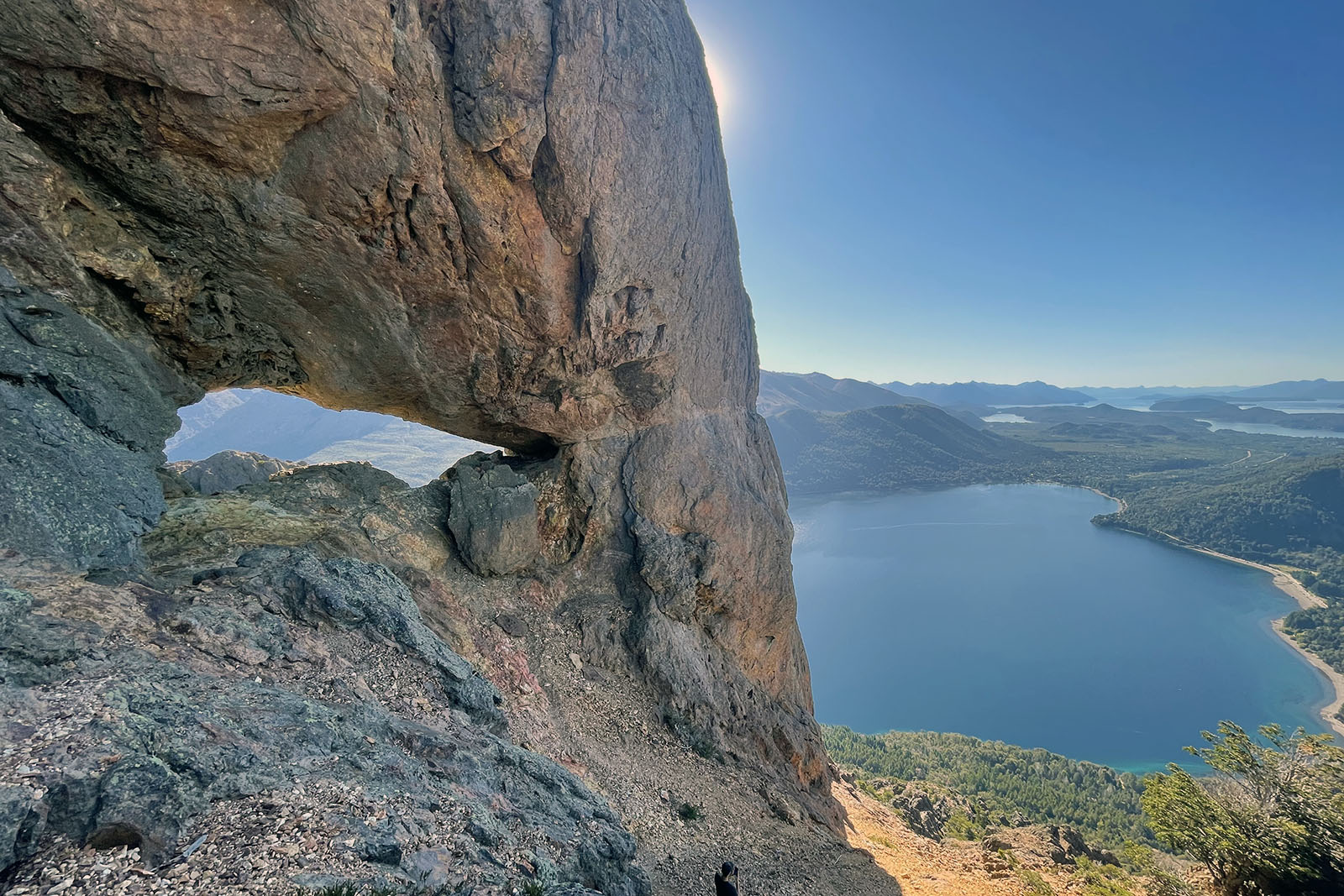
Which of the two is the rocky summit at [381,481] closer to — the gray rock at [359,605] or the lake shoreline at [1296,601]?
the gray rock at [359,605]

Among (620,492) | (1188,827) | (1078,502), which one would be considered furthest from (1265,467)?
(620,492)

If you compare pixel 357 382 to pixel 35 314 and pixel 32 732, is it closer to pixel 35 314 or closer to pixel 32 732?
pixel 35 314

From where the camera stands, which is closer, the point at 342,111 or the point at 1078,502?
the point at 342,111

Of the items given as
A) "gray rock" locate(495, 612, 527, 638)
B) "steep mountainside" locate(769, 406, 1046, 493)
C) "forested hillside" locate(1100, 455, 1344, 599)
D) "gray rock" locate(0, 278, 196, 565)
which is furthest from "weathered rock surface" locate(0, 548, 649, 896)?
"steep mountainside" locate(769, 406, 1046, 493)

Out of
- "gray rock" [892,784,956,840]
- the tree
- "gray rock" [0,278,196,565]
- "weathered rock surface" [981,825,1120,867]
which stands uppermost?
"gray rock" [0,278,196,565]

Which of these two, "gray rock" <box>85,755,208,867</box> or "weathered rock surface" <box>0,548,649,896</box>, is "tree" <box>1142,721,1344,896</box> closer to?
"weathered rock surface" <box>0,548,649,896</box>

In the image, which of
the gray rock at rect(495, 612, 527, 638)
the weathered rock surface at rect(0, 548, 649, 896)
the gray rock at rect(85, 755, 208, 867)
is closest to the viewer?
the gray rock at rect(85, 755, 208, 867)

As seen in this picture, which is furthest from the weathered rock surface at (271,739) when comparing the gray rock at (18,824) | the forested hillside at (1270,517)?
the forested hillside at (1270,517)
